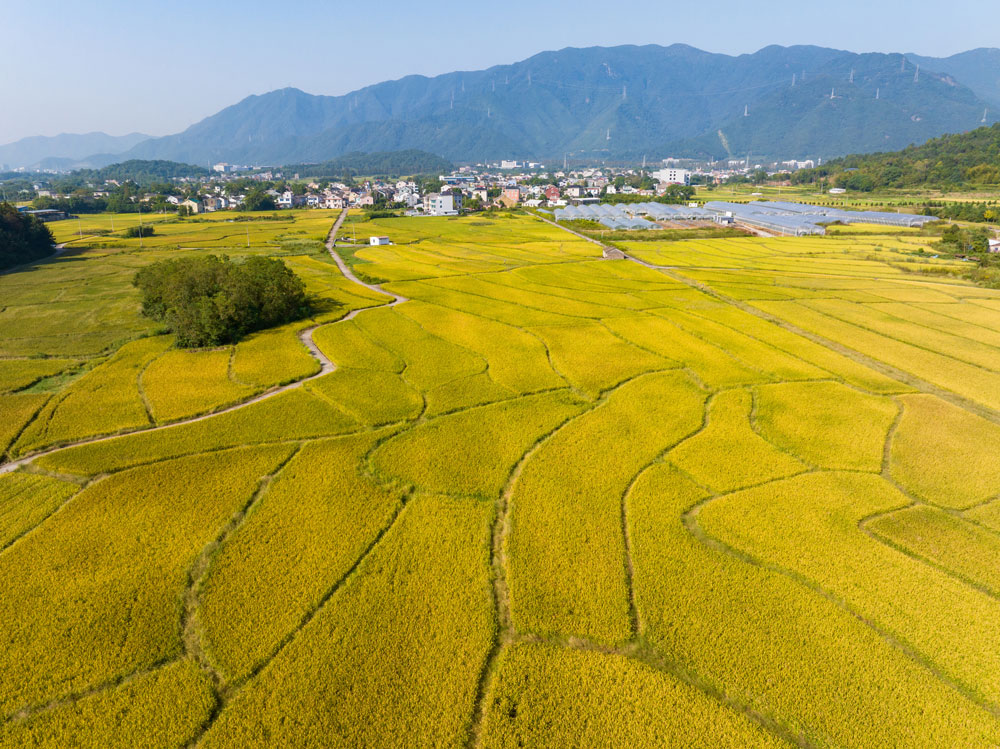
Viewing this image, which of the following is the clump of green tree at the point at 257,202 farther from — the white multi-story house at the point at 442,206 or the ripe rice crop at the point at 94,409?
the ripe rice crop at the point at 94,409

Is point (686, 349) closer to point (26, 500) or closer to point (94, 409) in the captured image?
point (94, 409)

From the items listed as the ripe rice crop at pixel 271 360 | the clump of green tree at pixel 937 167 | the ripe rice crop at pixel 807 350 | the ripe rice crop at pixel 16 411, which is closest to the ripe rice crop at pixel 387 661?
the ripe rice crop at pixel 271 360

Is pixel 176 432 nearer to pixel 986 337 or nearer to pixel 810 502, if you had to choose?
pixel 810 502

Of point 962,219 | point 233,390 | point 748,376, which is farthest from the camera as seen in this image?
point 962,219

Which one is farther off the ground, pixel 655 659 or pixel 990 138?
pixel 990 138

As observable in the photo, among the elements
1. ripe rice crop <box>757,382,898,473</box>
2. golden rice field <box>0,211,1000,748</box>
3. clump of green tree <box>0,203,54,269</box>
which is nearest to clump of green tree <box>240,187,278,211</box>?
clump of green tree <box>0,203,54,269</box>

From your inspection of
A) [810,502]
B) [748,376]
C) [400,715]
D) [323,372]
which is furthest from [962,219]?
[400,715]
